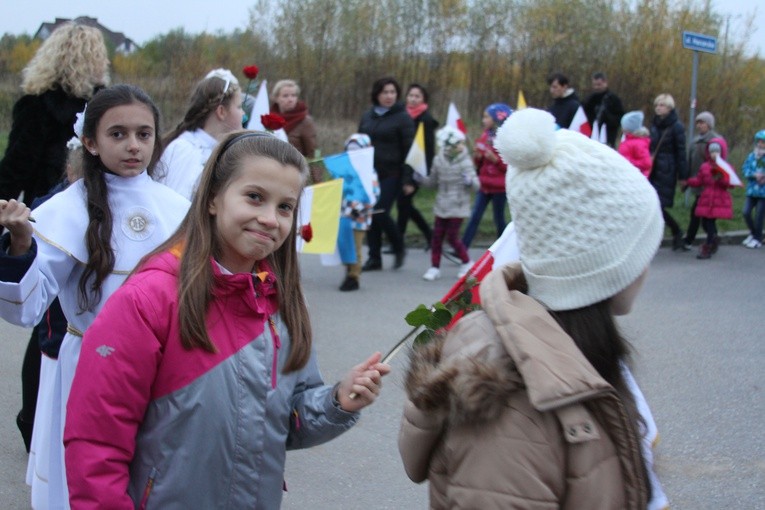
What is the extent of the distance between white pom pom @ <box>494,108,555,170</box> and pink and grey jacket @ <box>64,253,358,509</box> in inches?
29.8

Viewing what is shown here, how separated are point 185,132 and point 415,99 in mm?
5883

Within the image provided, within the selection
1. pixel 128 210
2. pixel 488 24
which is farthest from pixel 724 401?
pixel 488 24

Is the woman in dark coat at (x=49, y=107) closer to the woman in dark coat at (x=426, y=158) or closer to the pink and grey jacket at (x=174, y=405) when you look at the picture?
the pink and grey jacket at (x=174, y=405)

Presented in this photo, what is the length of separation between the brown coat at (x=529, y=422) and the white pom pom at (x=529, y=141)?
24 cm

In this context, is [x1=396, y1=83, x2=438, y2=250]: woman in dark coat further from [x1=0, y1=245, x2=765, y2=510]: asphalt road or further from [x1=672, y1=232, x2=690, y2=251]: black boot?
[x1=672, y1=232, x2=690, y2=251]: black boot

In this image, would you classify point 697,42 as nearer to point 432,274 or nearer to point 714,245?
point 714,245

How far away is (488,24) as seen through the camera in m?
19.2

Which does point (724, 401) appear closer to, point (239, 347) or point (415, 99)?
point (239, 347)

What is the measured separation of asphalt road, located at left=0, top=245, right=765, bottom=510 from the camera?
4285 millimetres

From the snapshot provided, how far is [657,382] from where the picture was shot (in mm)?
5895

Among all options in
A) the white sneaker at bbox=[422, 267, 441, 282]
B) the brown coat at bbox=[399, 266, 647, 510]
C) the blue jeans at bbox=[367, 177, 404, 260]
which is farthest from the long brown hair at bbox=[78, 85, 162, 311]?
the blue jeans at bbox=[367, 177, 404, 260]

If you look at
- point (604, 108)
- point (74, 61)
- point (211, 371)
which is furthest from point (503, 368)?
point (604, 108)

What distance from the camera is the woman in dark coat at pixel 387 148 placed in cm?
937

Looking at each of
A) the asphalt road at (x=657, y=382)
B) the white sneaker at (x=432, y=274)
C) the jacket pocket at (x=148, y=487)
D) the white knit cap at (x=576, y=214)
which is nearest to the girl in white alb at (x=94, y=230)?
the jacket pocket at (x=148, y=487)
